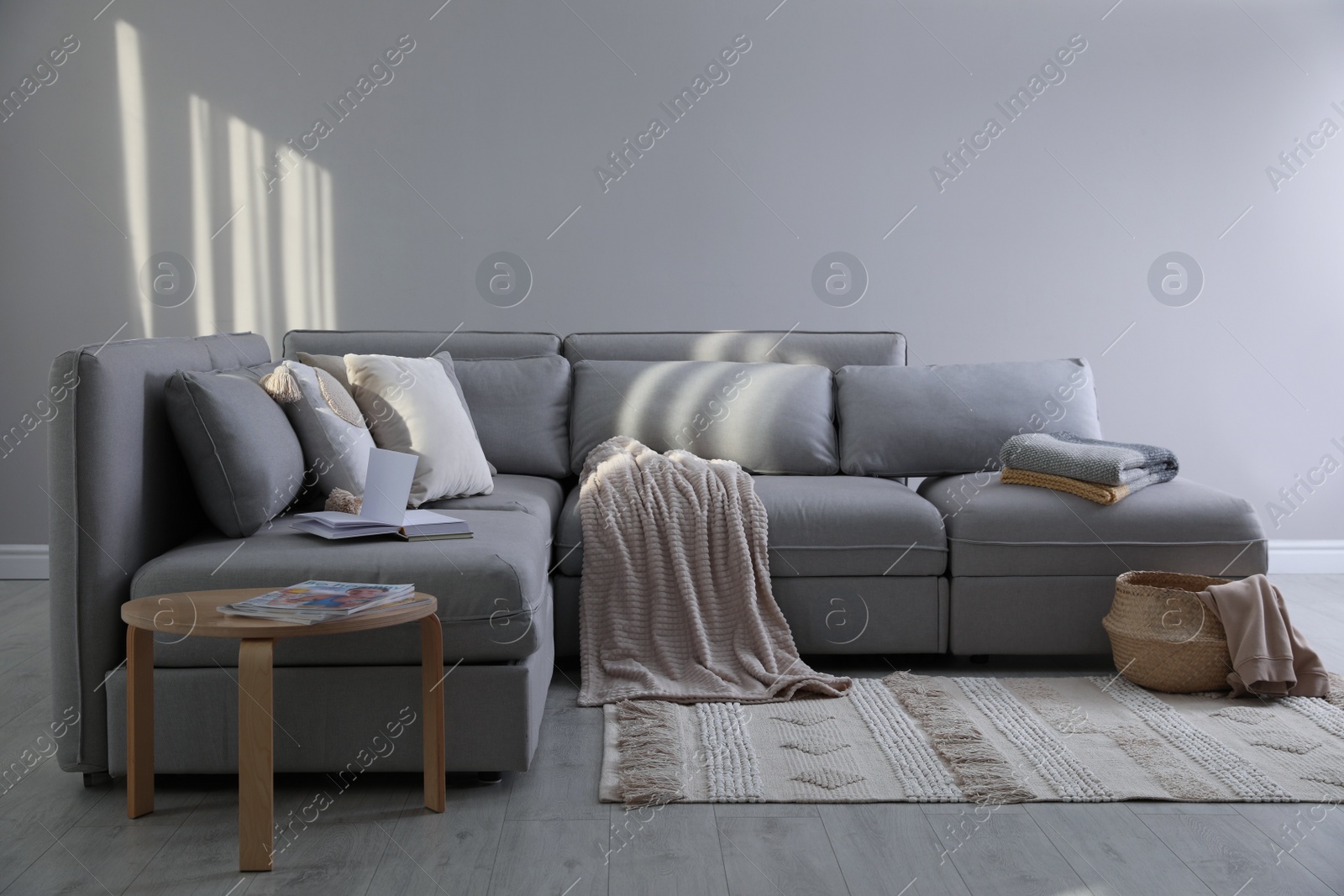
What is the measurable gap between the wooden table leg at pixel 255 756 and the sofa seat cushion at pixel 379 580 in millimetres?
318

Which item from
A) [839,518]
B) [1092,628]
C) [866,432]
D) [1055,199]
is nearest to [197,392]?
[839,518]

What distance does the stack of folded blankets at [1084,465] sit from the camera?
8.73 feet

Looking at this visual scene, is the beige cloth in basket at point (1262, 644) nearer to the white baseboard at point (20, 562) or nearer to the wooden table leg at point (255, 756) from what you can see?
the wooden table leg at point (255, 756)

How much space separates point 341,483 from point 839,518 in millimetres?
1197

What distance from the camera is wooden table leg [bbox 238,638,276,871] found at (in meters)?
1.60

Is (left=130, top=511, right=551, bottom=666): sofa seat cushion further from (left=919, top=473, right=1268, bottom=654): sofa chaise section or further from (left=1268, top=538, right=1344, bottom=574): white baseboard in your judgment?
(left=1268, top=538, right=1344, bottom=574): white baseboard

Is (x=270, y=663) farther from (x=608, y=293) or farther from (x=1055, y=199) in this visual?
(x=1055, y=199)

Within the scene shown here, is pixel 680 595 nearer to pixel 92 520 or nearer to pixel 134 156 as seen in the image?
pixel 92 520

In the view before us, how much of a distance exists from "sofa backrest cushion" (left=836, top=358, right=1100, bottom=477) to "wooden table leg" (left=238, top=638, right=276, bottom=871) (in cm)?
195

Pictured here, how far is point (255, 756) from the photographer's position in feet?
5.34

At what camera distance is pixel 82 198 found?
12.3 feet

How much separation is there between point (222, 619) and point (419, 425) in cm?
103

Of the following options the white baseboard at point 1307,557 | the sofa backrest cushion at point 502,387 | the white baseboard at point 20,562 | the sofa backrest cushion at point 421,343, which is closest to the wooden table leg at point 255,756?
the sofa backrest cushion at point 502,387

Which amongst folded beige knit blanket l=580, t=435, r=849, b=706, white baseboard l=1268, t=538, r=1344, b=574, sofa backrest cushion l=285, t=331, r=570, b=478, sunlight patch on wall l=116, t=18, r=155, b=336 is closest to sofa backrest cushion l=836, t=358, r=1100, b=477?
folded beige knit blanket l=580, t=435, r=849, b=706
